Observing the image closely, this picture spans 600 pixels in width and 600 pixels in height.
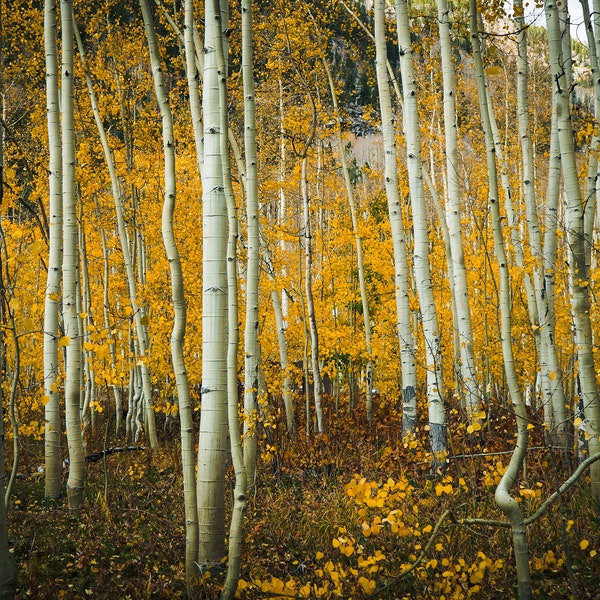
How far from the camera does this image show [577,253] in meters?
3.96

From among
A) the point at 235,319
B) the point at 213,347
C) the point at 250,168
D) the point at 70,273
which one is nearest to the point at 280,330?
the point at 70,273

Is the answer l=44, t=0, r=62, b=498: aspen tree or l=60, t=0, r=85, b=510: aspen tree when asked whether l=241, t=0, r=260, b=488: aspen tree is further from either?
l=44, t=0, r=62, b=498: aspen tree

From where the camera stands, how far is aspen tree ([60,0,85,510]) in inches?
198

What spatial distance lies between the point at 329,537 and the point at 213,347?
2053mm

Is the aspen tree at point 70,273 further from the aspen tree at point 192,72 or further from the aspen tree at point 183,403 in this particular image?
the aspen tree at point 183,403

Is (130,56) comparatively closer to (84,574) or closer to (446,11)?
(446,11)

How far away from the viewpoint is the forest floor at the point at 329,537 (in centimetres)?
327

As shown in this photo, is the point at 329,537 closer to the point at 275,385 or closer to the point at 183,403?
the point at 183,403

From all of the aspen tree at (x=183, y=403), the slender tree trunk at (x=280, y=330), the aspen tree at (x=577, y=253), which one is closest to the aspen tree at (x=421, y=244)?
the aspen tree at (x=577, y=253)

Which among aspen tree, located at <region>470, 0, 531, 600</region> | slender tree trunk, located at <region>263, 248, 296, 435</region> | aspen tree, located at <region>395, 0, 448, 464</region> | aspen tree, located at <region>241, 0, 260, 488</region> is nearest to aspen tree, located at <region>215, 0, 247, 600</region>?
aspen tree, located at <region>241, 0, 260, 488</region>

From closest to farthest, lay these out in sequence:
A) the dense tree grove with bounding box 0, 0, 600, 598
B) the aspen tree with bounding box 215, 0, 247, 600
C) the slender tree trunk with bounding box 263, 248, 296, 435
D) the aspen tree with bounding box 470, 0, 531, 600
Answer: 1. the aspen tree with bounding box 470, 0, 531, 600
2. the aspen tree with bounding box 215, 0, 247, 600
3. the dense tree grove with bounding box 0, 0, 600, 598
4. the slender tree trunk with bounding box 263, 248, 296, 435

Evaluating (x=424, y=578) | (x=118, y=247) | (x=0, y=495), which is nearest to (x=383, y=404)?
(x=118, y=247)

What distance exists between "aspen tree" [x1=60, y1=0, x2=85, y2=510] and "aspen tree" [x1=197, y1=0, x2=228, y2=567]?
2.11 m

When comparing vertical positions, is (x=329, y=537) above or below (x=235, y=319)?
below
